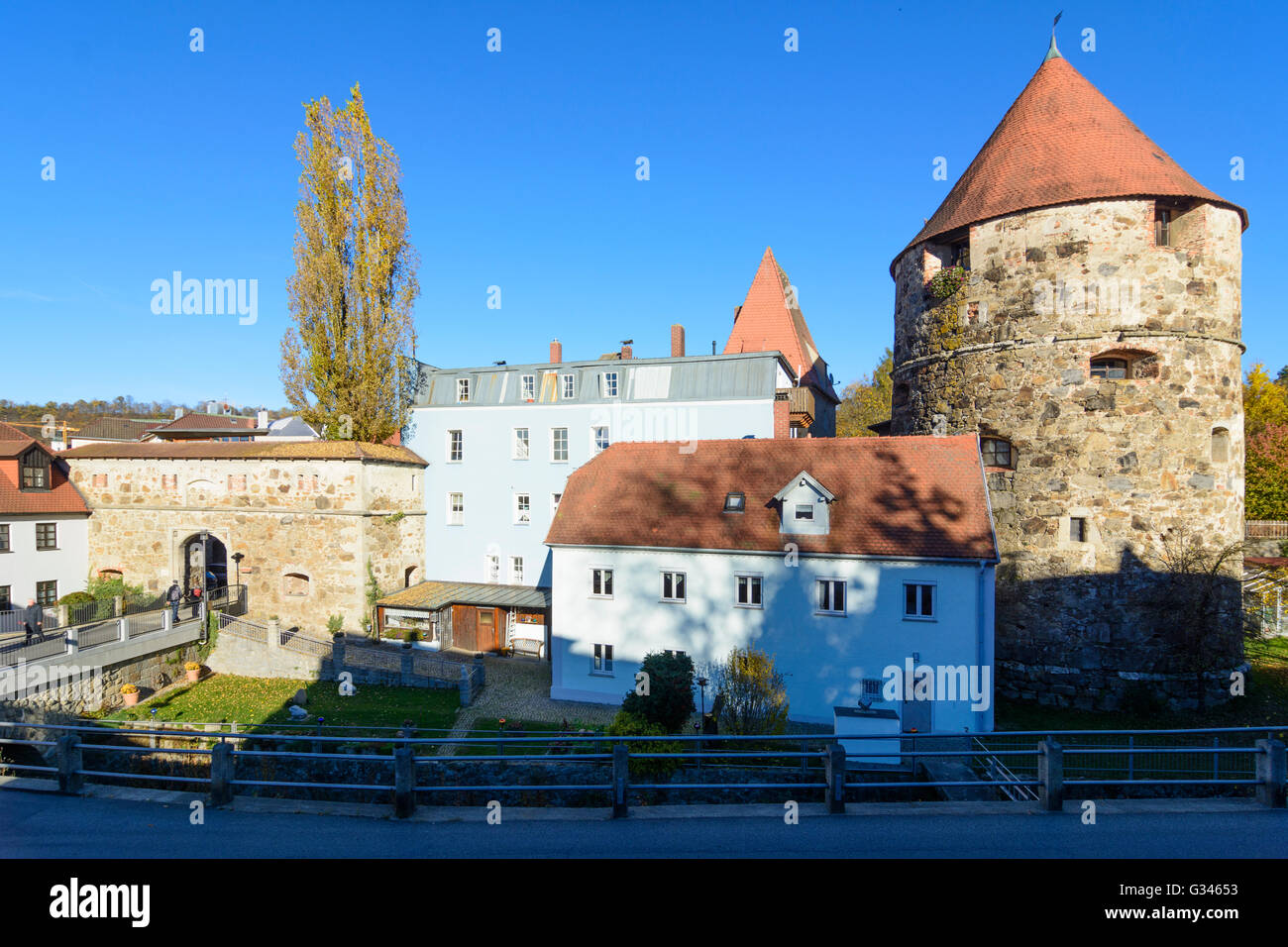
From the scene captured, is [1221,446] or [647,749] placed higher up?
[1221,446]

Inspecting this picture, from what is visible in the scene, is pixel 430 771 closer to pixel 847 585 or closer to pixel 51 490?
pixel 847 585

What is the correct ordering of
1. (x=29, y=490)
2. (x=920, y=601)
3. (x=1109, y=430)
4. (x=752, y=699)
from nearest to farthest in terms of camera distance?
(x=752, y=699)
(x=920, y=601)
(x=1109, y=430)
(x=29, y=490)

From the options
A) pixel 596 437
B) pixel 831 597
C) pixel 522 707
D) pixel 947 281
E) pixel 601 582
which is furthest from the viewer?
pixel 596 437

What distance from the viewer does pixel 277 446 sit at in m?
26.1

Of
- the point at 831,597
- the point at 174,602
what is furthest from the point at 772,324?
the point at 174,602

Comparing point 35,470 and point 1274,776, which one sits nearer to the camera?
point 1274,776

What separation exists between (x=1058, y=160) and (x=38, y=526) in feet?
127

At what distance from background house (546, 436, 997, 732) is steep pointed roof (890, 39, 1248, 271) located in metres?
7.96

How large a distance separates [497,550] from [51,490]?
1830cm

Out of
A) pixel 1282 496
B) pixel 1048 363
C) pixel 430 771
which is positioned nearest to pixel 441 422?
pixel 430 771

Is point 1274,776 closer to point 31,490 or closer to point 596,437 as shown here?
point 596,437

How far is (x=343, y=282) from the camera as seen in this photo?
89.8 ft

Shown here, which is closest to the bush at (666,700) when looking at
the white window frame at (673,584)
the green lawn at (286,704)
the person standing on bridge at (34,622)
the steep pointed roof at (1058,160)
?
the white window frame at (673,584)

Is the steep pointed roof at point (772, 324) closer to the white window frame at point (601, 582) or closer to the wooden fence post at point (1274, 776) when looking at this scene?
the white window frame at point (601, 582)
